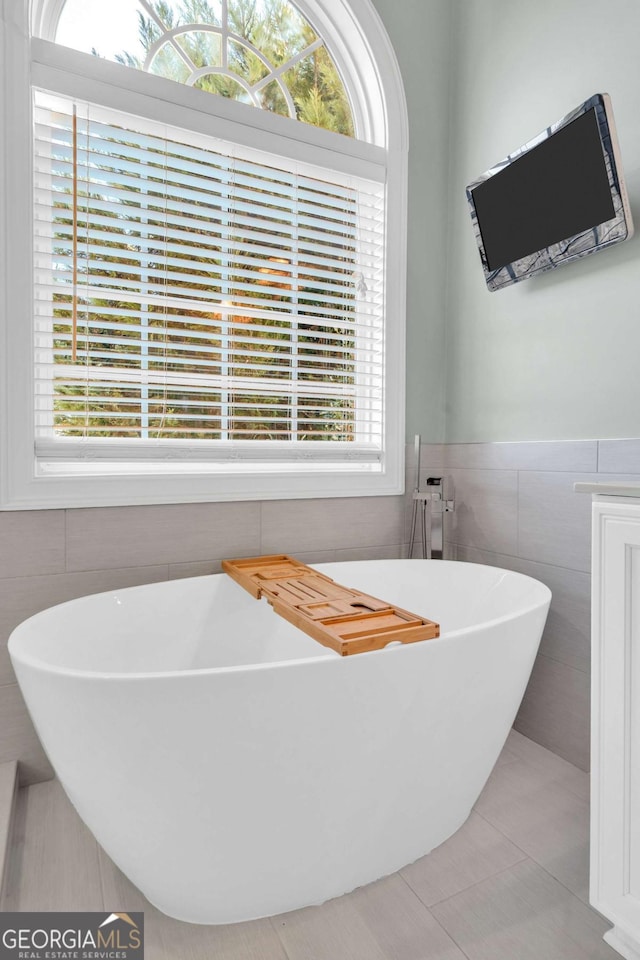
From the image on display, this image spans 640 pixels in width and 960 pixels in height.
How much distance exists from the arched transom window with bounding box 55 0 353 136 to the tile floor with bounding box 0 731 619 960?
239cm

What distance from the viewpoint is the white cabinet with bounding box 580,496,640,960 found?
1017 millimetres

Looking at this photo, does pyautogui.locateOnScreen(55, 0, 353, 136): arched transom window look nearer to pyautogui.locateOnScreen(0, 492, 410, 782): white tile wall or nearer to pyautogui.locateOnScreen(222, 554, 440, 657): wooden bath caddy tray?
pyautogui.locateOnScreen(0, 492, 410, 782): white tile wall

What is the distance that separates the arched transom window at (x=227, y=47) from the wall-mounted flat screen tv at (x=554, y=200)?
806mm

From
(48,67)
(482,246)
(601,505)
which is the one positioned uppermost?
(48,67)

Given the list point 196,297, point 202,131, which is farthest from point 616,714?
point 202,131

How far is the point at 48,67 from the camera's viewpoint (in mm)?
1634

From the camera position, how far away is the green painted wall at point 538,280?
5.25ft

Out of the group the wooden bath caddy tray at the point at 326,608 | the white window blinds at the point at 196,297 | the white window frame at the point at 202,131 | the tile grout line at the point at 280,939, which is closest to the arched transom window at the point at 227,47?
the white window frame at the point at 202,131

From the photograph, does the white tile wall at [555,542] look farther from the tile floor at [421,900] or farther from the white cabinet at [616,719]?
the white cabinet at [616,719]

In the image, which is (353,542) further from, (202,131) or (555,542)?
(202,131)

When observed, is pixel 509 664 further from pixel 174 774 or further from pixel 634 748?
pixel 174 774

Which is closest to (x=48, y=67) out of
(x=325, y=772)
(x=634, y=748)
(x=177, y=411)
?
(x=177, y=411)

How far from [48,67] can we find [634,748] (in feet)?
7.61

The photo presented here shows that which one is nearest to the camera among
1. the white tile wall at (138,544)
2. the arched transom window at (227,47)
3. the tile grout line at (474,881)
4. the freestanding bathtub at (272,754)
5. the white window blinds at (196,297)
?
the freestanding bathtub at (272,754)
